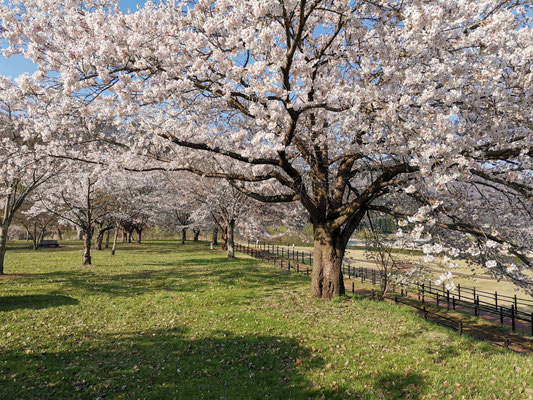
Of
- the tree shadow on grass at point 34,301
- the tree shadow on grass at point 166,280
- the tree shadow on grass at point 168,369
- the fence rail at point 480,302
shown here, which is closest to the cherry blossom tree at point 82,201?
the tree shadow on grass at point 166,280

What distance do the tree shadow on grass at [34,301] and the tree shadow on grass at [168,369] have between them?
4.30 metres

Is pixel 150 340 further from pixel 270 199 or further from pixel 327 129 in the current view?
pixel 327 129

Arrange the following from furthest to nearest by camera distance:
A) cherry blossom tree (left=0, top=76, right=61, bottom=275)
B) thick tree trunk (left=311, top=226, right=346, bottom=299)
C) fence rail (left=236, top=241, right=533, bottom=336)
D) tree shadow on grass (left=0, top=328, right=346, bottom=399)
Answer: fence rail (left=236, top=241, right=533, bottom=336), thick tree trunk (left=311, top=226, right=346, bottom=299), cherry blossom tree (left=0, top=76, right=61, bottom=275), tree shadow on grass (left=0, top=328, right=346, bottom=399)

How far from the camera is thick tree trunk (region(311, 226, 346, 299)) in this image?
11.3 m

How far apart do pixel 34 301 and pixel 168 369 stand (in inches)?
336

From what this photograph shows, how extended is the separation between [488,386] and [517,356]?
2.31 m

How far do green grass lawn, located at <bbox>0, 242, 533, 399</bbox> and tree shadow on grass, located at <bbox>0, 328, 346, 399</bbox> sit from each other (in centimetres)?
2

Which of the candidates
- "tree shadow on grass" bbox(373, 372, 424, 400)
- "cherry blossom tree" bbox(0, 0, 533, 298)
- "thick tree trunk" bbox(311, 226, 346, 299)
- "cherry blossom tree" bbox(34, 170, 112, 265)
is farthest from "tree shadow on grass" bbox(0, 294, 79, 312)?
"tree shadow on grass" bbox(373, 372, 424, 400)

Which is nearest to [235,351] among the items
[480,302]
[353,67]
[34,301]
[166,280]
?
[353,67]

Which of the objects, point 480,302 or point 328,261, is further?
point 480,302

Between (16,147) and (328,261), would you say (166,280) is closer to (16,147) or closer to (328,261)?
(16,147)

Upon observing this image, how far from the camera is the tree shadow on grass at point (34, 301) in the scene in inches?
425

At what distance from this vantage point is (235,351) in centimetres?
736

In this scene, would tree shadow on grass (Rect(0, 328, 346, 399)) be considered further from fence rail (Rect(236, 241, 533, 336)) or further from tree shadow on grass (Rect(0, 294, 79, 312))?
tree shadow on grass (Rect(0, 294, 79, 312))
